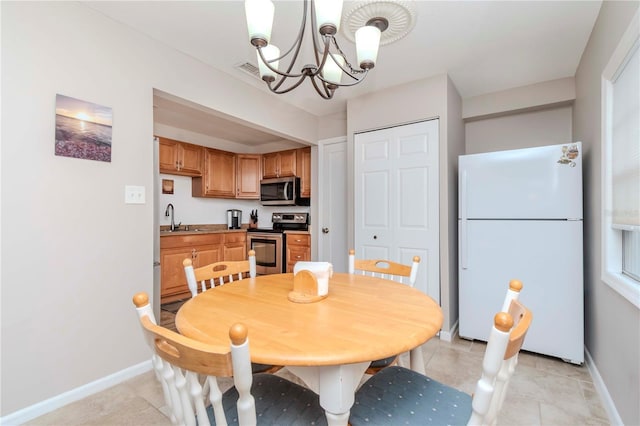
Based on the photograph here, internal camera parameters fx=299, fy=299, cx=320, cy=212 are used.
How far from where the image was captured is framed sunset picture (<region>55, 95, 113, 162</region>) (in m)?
1.74

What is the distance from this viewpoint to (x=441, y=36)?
2150mm

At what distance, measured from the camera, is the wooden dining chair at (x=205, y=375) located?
0.64 meters

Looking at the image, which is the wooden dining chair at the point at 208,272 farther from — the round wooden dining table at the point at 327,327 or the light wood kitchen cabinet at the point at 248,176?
the light wood kitchen cabinet at the point at 248,176

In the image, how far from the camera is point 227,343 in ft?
2.95

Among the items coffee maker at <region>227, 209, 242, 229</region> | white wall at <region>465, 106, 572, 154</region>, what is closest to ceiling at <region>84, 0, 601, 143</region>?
white wall at <region>465, 106, 572, 154</region>

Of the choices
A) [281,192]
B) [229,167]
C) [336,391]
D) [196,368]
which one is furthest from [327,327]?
[229,167]

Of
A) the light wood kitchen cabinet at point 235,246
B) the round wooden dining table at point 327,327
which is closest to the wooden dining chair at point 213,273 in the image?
the round wooden dining table at point 327,327

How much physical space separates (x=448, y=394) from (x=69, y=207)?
218cm

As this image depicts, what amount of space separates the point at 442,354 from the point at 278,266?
257 cm

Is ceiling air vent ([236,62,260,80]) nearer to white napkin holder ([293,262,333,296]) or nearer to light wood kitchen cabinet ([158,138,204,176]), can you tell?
light wood kitchen cabinet ([158,138,204,176])

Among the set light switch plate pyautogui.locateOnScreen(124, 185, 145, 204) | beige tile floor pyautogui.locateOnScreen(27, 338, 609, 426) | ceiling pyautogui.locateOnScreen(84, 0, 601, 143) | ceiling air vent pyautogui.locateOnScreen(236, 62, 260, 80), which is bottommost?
beige tile floor pyautogui.locateOnScreen(27, 338, 609, 426)

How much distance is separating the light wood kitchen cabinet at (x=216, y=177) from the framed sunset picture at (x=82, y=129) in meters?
2.49

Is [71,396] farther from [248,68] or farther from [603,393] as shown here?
[603,393]

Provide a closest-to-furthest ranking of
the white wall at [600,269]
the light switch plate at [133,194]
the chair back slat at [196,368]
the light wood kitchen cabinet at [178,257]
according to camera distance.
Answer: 1. the chair back slat at [196,368]
2. the white wall at [600,269]
3. the light switch plate at [133,194]
4. the light wood kitchen cabinet at [178,257]
